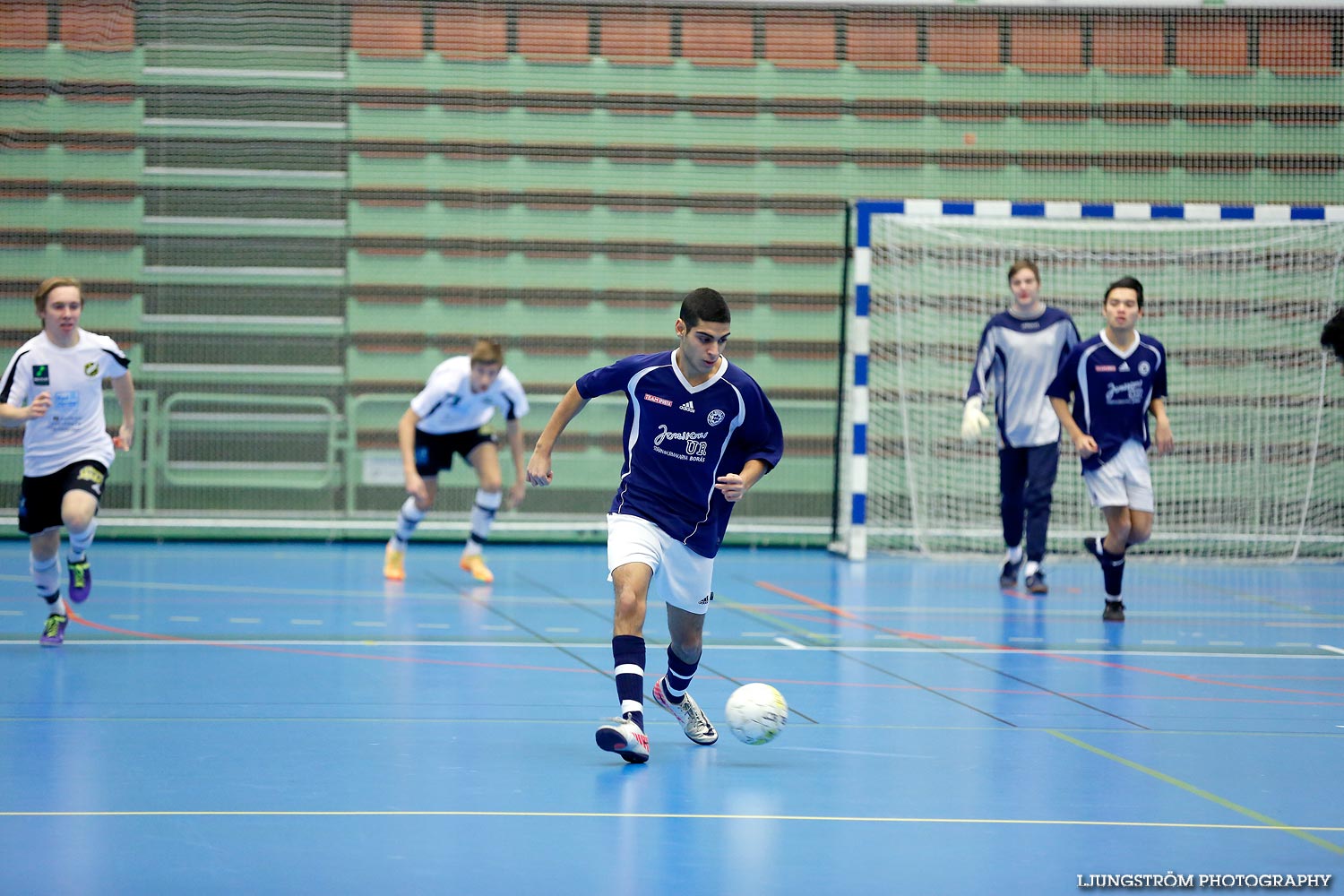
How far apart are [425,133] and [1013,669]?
9031 millimetres

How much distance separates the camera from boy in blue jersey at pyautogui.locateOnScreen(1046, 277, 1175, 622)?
9.22 meters

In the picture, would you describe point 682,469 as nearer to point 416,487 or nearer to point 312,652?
point 312,652

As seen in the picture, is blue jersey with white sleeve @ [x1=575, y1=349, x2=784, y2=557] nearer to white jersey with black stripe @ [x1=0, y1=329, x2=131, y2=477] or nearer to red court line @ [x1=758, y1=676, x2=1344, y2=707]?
red court line @ [x1=758, y1=676, x2=1344, y2=707]

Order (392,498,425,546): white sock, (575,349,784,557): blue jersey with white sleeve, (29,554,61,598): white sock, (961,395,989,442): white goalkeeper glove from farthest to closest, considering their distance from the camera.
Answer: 1. (392,498,425,546): white sock
2. (961,395,989,442): white goalkeeper glove
3. (29,554,61,598): white sock
4. (575,349,784,557): blue jersey with white sleeve

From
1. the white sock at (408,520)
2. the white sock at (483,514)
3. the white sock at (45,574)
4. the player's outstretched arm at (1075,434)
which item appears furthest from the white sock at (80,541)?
the player's outstretched arm at (1075,434)

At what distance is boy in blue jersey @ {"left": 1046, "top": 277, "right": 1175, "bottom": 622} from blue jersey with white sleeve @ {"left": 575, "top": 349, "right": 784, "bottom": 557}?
431 centimetres

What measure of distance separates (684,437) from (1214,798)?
216 cm

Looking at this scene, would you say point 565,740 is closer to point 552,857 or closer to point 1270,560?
point 552,857

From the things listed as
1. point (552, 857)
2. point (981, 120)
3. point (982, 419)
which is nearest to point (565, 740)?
point (552, 857)

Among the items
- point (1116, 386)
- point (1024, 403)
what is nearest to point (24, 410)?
point (1116, 386)

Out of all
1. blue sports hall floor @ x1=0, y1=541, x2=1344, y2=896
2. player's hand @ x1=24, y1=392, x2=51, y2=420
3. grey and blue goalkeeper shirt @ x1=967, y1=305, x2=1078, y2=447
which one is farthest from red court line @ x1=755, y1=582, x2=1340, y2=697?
player's hand @ x1=24, y1=392, x2=51, y2=420

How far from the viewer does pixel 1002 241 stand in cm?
1451

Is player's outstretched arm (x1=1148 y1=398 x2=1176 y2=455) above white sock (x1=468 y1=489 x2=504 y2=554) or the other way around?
above

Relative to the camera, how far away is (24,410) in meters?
7.12
